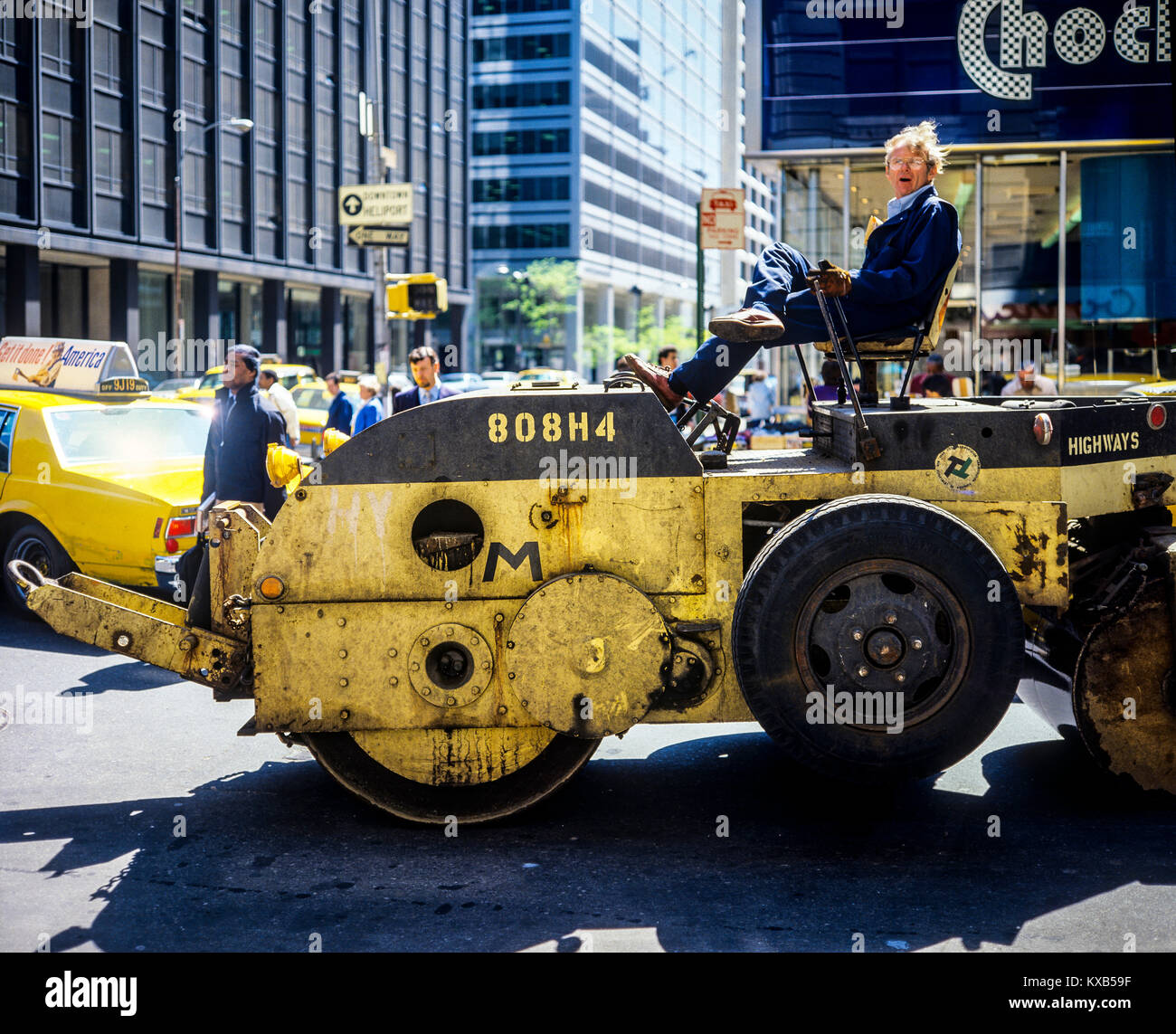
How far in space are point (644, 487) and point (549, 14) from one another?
83.1m

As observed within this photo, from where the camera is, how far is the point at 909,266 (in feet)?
17.4

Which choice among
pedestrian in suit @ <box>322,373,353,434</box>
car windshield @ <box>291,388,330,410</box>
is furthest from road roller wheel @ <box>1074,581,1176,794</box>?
car windshield @ <box>291,388,330,410</box>

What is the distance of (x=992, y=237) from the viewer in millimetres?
19266

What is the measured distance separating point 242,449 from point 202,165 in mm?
40528

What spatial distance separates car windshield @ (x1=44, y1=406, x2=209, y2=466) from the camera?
34.3ft

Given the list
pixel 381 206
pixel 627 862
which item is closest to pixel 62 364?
pixel 381 206

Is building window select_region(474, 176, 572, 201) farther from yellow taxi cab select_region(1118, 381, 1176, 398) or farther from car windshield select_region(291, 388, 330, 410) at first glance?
yellow taxi cab select_region(1118, 381, 1176, 398)

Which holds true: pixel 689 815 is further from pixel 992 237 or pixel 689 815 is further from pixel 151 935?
pixel 992 237

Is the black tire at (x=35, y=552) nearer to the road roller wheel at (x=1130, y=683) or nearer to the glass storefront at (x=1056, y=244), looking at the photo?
the road roller wheel at (x=1130, y=683)

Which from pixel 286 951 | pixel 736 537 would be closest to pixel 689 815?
pixel 736 537

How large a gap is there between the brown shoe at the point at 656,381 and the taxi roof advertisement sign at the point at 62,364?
788 centimetres

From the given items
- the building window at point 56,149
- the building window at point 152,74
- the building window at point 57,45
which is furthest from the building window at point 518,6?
the building window at point 56,149

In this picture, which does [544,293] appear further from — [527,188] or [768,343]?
[768,343]

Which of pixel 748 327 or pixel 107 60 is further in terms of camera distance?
pixel 107 60
